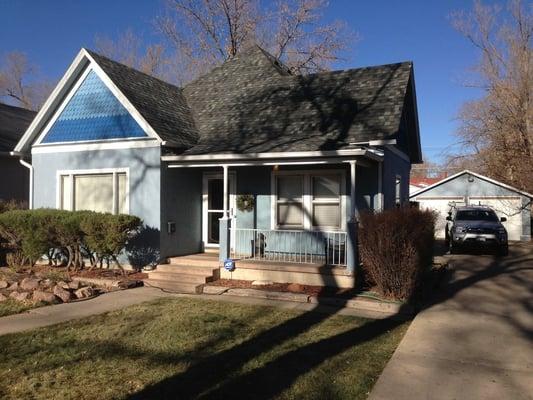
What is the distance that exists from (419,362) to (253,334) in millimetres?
2208

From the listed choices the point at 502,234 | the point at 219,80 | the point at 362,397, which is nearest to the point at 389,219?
the point at 362,397

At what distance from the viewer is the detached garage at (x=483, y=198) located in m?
27.0

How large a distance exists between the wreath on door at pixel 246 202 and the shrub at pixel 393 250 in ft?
12.9

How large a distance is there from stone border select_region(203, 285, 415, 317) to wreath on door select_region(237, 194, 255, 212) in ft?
9.57

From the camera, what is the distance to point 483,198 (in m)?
28.3

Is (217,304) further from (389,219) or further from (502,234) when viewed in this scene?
(502,234)

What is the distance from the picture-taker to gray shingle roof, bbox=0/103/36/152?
17656 mm

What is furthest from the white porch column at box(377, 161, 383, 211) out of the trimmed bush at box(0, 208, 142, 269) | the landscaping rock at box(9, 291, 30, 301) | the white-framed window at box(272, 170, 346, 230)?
the landscaping rock at box(9, 291, 30, 301)

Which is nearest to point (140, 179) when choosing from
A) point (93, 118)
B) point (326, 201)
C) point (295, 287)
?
point (93, 118)

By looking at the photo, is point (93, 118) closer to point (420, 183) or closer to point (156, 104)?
point (156, 104)

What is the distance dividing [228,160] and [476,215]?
1194cm

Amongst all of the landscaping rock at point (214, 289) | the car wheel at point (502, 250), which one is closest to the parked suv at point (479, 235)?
the car wheel at point (502, 250)

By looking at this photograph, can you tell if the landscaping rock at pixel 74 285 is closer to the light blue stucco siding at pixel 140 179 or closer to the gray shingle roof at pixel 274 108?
the light blue stucco siding at pixel 140 179

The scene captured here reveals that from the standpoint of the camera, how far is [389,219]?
856 cm
